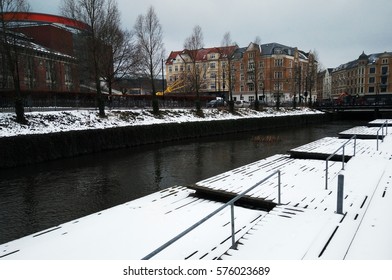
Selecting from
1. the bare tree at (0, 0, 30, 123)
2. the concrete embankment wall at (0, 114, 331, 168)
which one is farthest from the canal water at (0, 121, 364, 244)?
the bare tree at (0, 0, 30, 123)

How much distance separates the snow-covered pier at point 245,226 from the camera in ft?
19.0

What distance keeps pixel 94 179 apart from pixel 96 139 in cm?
899

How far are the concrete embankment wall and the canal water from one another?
1.02m

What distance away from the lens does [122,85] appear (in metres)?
68.7

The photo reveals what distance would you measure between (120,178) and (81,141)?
8.78 metres

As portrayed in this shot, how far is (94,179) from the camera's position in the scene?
15.0 meters

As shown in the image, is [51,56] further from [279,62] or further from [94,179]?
[279,62]

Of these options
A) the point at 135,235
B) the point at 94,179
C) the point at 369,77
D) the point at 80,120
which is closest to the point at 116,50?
the point at 80,120

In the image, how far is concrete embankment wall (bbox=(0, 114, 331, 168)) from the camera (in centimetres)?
1814

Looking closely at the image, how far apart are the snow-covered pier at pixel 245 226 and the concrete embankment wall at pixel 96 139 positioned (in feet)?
40.6

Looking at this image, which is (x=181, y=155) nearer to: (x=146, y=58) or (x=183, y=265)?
(x=183, y=265)

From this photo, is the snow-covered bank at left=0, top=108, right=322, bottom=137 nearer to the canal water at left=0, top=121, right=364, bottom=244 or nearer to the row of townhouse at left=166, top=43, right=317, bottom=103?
the canal water at left=0, top=121, right=364, bottom=244

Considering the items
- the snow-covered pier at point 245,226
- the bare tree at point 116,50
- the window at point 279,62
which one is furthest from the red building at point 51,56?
the window at point 279,62

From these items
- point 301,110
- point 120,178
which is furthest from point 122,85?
point 120,178
